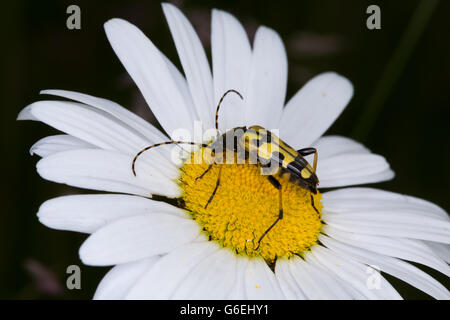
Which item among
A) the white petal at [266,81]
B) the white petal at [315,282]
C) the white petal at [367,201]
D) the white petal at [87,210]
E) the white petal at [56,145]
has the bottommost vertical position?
the white petal at [315,282]

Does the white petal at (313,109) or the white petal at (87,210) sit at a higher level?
the white petal at (313,109)

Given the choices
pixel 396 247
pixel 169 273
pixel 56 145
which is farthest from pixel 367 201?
pixel 56 145

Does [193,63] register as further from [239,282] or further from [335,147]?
[239,282]

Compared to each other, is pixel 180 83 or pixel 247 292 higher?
pixel 180 83

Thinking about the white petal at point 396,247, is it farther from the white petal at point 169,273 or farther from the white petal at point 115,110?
the white petal at point 115,110

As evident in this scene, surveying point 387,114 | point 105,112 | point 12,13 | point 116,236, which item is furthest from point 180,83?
point 387,114

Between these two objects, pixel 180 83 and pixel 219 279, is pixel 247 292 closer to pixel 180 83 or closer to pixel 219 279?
pixel 219 279

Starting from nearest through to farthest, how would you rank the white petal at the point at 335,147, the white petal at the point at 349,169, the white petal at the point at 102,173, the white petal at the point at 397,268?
1. the white petal at the point at 102,173
2. the white petal at the point at 397,268
3. the white petal at the point at 349,169
4. the white petal at the point at 335,147

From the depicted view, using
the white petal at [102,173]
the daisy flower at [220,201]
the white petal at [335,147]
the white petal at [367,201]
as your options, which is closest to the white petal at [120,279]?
the daisy flower at [220,201]
